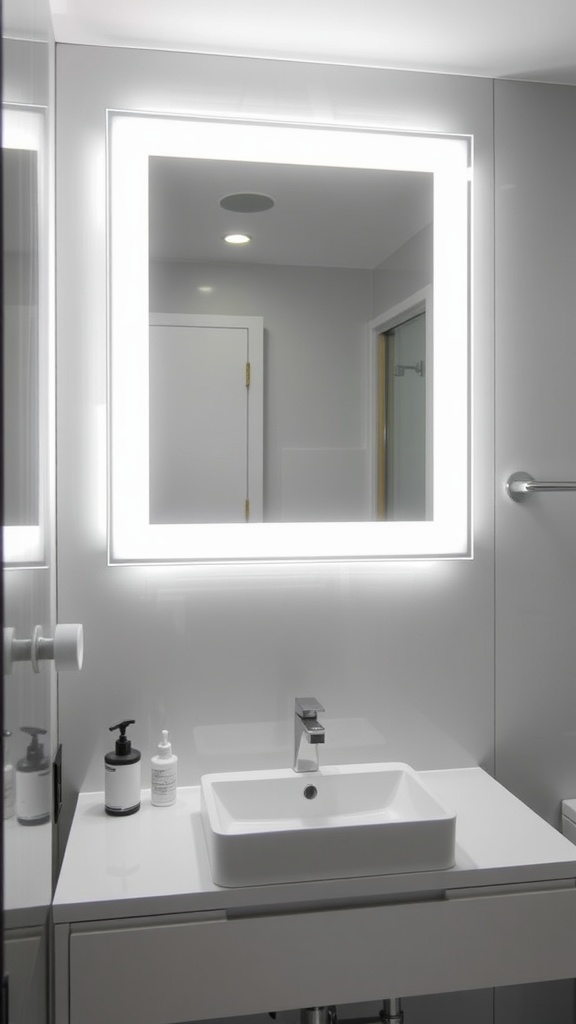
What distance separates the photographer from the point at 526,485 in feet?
5.75

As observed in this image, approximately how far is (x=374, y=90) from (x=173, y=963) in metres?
1.72

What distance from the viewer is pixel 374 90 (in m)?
1.74

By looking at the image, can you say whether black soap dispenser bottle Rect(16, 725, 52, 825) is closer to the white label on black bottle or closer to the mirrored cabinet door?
the mirrored cabinet door

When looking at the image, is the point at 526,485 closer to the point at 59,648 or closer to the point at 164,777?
the point at 164,777

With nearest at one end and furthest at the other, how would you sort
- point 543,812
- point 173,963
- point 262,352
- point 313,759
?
point 173,963
point 313,759
point 262,352
point 543,812

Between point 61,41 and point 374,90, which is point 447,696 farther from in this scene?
point 61,41

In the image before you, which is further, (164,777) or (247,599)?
(247,599)

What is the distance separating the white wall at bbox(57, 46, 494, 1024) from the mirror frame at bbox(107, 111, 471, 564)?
32 mm

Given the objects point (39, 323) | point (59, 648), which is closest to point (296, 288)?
point (39, 323)

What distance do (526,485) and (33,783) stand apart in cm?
119

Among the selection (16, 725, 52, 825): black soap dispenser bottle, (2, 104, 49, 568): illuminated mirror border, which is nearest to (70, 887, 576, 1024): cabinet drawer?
(16, 725, 52, 825): black soap dispenser bottle

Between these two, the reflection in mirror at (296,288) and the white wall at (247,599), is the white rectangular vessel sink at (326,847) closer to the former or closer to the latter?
the white wall at (247,599)

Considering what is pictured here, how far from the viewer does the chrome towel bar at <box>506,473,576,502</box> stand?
5.70 ft

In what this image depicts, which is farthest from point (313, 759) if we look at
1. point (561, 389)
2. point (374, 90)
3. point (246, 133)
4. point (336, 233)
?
point (374, 90)
